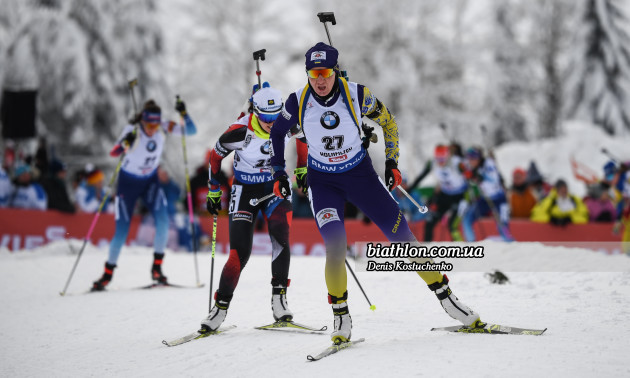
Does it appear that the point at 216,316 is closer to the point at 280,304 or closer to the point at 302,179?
the point at 280,304

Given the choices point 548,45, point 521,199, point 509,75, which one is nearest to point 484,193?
point 521,199

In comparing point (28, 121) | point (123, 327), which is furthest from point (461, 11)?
point (123, 327)

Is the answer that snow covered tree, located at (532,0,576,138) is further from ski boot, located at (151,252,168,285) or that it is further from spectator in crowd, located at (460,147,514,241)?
ski boot, located at (151,252,168,285)

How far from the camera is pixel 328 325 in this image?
5758 mm

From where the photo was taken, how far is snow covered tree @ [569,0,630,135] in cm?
2658

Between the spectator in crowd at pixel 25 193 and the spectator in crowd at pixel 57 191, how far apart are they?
0.61 feet

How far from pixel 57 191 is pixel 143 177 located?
5.69 meters

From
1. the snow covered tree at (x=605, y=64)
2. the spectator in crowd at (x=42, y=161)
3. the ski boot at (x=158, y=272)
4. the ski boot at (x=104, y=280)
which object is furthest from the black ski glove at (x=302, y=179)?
the snow covered tree at (x=605, y=64)

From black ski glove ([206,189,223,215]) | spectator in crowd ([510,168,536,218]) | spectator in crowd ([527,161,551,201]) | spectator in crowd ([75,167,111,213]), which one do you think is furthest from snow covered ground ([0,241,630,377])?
spectator in crowd ([527,161,551,201])

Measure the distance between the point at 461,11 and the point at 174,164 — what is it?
53.7ft

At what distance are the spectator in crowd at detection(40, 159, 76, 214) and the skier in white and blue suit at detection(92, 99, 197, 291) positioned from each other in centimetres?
508

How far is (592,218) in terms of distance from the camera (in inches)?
521

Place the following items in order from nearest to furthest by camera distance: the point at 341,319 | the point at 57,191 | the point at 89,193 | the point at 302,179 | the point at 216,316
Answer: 1. the point at 341,319
2. the point at 302,179
3. the point at 216,316
4. the point at 57,191
5. the point at 89,193

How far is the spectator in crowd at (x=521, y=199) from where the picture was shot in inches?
565
